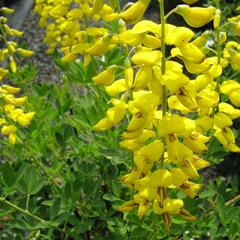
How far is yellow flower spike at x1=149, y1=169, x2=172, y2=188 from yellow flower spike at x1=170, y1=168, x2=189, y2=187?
0.09ft

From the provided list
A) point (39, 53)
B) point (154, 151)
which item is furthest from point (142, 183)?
point (39, 53)

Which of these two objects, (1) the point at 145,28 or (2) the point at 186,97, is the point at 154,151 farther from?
(1) the point at 145,28

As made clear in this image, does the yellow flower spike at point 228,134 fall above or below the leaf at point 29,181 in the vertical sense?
above

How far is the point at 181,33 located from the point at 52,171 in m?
1.41

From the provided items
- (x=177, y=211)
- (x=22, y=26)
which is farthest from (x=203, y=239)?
(x=22, y=26)

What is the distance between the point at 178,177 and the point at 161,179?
66 millimetres

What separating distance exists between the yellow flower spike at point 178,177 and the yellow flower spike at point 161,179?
0.09 feet

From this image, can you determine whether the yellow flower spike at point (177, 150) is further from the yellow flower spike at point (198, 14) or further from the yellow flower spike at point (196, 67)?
the yellow flower spike at point (198, 14)

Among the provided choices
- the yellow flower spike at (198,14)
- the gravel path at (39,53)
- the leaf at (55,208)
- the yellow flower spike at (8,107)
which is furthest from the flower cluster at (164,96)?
the gravel path at (39,53)

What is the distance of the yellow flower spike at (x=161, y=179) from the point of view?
1657 millimetres

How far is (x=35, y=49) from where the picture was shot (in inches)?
259

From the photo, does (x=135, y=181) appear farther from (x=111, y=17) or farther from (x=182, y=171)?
(x=111, y=17)

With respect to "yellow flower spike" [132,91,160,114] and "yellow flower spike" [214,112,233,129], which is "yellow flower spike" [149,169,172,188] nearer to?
"yellow flower spike" [132,91,160,114]

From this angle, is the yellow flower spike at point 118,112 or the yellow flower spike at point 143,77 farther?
the yellow flower spike at point 118,112
